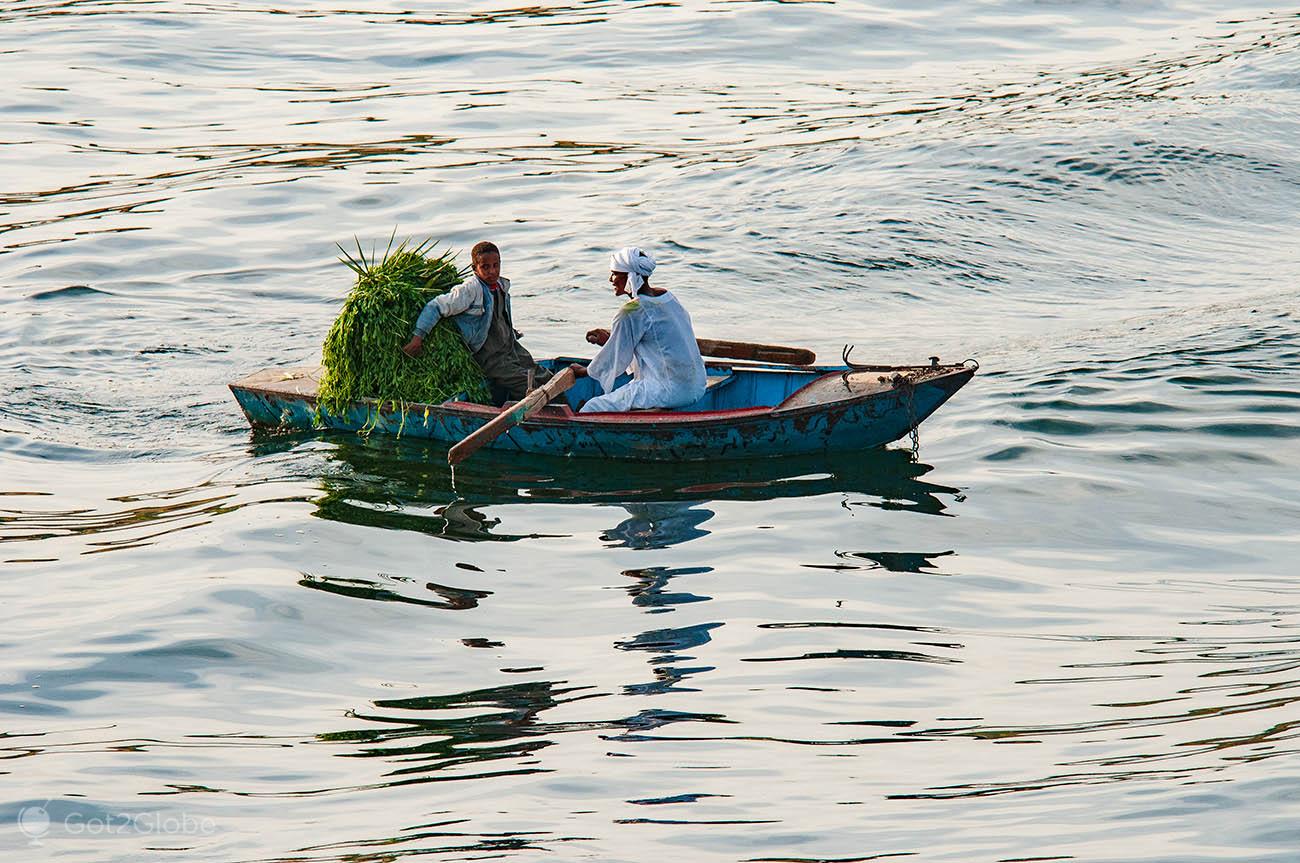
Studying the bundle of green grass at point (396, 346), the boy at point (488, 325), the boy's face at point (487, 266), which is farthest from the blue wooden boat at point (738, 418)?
the boy's face at point (487, 266)

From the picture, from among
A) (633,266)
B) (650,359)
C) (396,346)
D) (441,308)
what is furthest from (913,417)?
(396,346)

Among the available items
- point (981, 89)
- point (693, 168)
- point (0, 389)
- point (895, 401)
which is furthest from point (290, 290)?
point (981, 89)

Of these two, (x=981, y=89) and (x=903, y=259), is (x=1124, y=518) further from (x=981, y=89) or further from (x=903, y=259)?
(x=981, y=89)

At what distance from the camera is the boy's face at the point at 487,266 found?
395 inches

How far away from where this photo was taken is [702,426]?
32.3 ft

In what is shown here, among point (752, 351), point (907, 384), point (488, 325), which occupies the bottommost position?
point (907, 384)

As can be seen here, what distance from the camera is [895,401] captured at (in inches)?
384

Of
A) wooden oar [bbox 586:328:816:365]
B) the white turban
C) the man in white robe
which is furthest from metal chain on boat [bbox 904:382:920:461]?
the white turban

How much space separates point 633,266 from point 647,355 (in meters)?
0.68

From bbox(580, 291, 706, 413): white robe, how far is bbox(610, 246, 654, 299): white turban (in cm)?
12

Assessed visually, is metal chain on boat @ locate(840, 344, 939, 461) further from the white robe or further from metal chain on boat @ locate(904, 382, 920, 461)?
the white robe

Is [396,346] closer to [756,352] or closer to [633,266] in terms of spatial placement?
[633,266]

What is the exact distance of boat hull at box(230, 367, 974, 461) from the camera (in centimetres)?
977

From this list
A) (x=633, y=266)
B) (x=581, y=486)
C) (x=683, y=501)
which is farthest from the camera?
(x=581, y=486)
